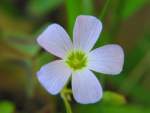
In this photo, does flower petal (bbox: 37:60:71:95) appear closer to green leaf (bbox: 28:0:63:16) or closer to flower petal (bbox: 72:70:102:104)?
flower petal (bbox: 72:70:102:104)

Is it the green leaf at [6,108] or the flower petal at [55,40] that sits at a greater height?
the flower petal at [55,40]

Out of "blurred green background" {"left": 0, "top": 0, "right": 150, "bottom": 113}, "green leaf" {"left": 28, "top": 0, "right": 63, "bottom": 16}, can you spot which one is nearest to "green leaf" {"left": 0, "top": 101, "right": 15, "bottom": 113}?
"blurred green background" {"left": 0, "top": 0, "right": 150, "bottom": 113}

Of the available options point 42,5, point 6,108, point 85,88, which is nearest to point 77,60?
point 85,88

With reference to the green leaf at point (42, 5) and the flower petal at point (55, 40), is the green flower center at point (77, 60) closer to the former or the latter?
the flower petal at point (55, 40)

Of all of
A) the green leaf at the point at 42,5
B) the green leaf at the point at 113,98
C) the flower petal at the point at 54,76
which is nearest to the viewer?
the flower petal at the point at 54,76

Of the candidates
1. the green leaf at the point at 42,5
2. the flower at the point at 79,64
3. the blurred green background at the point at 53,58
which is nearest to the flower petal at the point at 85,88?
the flower at the point at 79,64

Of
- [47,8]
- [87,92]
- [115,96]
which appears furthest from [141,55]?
[87,92]

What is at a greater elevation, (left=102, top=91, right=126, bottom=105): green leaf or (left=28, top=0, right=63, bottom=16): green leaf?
(left=28, top=0, right=63, bottom=16): green leaf

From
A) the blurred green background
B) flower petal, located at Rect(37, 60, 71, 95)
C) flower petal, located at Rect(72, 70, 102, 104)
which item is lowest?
the blurred green background

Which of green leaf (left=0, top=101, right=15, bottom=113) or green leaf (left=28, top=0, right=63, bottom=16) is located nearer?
green leaf (left=0, top=101, right=15, bottom=113)

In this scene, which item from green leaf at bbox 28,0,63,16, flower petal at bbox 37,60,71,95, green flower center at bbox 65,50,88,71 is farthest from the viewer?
green leaf at bbox 28,0,63,16
